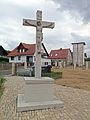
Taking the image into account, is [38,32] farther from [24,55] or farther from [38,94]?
[24,55]

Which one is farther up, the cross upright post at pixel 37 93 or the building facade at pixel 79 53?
the building facade at pixel 79 53

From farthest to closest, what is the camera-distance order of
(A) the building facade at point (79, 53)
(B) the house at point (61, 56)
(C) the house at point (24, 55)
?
1. (B) the house at point (61, 56)
2. (A) the building facade at point (79, 53)
3. (C) the house at point (24, 55)

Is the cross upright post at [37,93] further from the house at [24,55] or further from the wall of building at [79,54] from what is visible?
the wall of building at [79,54]

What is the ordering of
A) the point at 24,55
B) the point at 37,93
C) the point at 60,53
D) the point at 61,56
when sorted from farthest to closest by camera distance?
1. the point at 60,53
2. the point at 61,56
3. the point at 24,55
4. the point at 37,93

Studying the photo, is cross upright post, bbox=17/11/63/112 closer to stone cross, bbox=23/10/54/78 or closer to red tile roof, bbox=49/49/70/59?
stone cross, bbox=23/10/54/78

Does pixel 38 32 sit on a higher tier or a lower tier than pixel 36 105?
higher

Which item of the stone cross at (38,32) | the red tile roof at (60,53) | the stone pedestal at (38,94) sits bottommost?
the stone pedestal at (38,94)

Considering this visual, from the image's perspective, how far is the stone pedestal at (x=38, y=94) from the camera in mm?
3492

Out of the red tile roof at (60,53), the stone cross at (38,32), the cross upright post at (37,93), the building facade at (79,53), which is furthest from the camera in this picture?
the red tile roof at (60,53)

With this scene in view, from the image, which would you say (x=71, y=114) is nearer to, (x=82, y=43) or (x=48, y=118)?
(x=48, y=118)

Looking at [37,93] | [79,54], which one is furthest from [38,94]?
[79,54]

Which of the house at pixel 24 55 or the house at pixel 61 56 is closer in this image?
the house at pixel 24 55

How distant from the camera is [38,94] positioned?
3639 mm

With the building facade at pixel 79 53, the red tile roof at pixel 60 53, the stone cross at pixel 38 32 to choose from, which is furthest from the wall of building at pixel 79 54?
the stone cross at pixel 38 32
